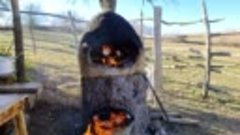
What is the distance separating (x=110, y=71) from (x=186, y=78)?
189 inches

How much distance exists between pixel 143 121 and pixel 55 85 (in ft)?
9.06

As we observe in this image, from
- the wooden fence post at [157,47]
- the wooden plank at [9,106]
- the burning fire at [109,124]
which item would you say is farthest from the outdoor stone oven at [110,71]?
the wooden fence post at [157,47]

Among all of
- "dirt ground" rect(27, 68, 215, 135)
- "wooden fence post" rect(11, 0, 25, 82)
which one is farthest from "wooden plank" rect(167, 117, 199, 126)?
"wooden fence post" rect(11, 0, 25, 82)

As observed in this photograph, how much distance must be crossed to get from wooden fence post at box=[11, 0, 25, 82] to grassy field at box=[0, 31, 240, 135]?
805 millimetres

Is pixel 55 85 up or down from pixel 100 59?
down

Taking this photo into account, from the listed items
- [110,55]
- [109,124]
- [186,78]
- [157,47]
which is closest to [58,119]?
[109,124]

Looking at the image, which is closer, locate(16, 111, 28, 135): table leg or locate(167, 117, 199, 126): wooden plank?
locate(16, 111, 28, 135): table leg

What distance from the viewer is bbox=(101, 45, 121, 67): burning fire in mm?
4648

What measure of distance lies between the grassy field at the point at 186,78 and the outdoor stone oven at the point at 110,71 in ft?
4.72

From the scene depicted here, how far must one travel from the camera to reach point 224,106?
724 cm

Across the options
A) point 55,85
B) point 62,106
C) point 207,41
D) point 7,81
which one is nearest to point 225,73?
point 207,41

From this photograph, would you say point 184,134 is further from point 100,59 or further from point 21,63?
point 21,63

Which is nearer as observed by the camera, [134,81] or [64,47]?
[134,81]

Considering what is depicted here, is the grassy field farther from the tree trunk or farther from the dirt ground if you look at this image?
the tree trunk
